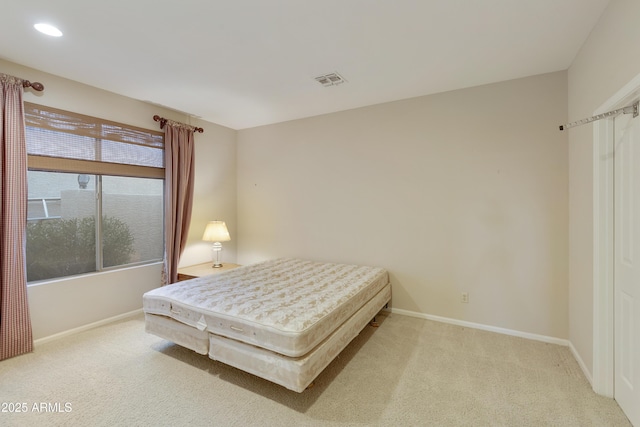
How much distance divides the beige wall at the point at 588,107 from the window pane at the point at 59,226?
4.69 meters

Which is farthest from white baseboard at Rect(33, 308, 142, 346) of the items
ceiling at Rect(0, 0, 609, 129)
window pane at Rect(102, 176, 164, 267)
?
ceiling at Rect(0, 0, 609, 129)

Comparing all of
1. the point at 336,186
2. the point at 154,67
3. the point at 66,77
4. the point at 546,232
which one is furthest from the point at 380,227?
the point at 66,77

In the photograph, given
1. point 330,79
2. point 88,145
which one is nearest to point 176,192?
point 88,145

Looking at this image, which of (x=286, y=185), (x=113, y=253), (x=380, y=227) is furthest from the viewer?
(x=286, y=185)

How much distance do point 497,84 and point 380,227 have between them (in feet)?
6.59

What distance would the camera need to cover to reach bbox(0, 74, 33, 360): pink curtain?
2465 millimetres

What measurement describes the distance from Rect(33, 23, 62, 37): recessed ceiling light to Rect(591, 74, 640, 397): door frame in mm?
3971

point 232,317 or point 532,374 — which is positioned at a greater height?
point 232,317

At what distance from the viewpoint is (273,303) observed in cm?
232

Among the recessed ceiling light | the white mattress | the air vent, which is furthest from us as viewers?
the air vent

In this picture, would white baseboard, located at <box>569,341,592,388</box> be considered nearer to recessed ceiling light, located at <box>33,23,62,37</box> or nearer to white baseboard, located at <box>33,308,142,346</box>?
white baseboard, located at <box>33,308,142,346</box>

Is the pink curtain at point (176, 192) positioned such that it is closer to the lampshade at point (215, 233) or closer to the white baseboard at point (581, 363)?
the lampshade at point (215, 233)

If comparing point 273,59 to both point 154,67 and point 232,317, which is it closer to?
point 154,67

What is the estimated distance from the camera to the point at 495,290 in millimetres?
3006
